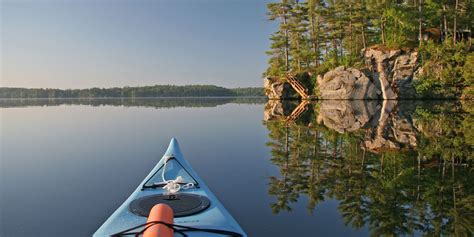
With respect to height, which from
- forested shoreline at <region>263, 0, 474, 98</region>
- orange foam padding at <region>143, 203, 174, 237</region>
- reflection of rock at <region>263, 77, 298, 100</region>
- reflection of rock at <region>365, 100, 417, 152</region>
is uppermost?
forested shoreline at <region>263, 0, 474, 98</region>

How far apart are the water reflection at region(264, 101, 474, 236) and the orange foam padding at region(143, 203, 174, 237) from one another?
2666mm

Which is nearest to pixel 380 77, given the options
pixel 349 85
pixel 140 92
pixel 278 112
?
pixel 349 85

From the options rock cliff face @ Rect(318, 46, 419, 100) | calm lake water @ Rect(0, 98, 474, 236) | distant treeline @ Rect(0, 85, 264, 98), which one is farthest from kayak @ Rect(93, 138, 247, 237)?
distant treeline @ Rect(0, 85, 264, 98)

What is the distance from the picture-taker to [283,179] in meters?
6.92

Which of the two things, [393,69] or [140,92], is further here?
[140,92]

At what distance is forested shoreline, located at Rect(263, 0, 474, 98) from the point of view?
31219 millimetres

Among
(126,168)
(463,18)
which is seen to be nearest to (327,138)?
(126,168)

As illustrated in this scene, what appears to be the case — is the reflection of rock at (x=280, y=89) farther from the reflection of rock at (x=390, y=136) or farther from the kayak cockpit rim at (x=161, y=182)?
the kayak cockpit rim at (x=161, y=182)

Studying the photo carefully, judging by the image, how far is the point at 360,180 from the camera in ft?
21.6

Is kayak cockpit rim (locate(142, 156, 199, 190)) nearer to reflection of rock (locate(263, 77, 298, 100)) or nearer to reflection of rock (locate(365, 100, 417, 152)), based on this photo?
reflection of rock (locate(365, 100, 417, 152))

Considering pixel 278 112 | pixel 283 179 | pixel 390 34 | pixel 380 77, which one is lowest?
pixel 283 179

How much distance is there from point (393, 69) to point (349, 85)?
4460mm

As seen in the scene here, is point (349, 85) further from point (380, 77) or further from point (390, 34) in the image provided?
point (390, 34)

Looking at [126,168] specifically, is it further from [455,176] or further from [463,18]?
[463,18]
